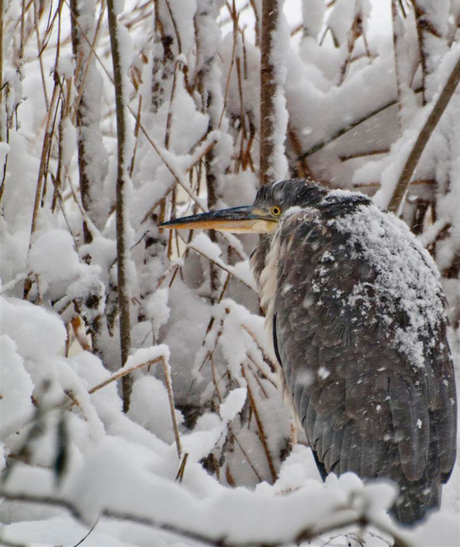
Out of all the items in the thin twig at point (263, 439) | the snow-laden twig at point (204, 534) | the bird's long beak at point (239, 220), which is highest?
the snow-laden twig at point (204, 534)

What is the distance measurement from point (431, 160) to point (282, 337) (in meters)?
1.17

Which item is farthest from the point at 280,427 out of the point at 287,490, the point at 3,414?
the point at 3,414

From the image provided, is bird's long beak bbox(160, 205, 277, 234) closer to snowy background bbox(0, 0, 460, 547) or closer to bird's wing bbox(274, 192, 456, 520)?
snowy background bbox(0, 0, 460, 547)

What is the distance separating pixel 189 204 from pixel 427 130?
1.14m

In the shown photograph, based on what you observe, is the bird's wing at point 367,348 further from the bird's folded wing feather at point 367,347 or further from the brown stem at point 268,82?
the brown stem at point 268,82

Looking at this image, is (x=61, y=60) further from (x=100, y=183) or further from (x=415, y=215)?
(x=415, y=215)

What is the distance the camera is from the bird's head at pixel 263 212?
267 cm

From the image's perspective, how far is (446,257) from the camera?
2879mm

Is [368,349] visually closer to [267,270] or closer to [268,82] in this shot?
[267,270]

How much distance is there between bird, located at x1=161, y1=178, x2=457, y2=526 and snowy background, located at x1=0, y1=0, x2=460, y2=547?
0.18 m

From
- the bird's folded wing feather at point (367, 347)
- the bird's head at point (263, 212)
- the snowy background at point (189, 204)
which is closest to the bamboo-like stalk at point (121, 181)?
the snowy background at point (189, 204)

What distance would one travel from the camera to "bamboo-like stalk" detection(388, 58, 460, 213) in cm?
224

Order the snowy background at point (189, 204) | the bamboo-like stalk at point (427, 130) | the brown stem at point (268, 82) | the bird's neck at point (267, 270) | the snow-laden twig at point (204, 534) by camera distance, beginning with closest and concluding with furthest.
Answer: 1. the snow-laden twig at point (204, 534)
2. the snowy background at point (189, 204)
3. the bamboo-like stalk at point (427, 130)
4. the bird's neck at point (267, 270)
5. the brown stem at point (268, 82)

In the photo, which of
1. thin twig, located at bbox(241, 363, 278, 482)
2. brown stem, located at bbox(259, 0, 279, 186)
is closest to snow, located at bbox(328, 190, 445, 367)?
brown stem, located at bbox(259, 0, 279, 186)
